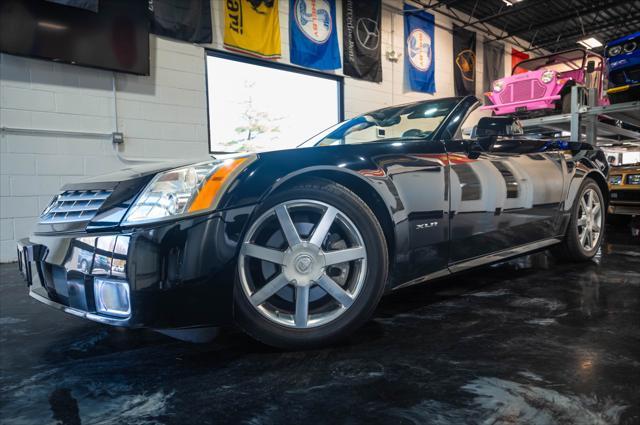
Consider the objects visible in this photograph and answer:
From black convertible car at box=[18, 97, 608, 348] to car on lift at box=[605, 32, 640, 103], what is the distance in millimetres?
3320

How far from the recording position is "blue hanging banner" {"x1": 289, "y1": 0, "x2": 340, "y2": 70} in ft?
21.3

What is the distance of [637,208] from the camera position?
15.1 feet

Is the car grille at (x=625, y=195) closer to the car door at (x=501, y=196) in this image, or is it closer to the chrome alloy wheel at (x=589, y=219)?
the chrome alloy wheel at (x=589, y=219)

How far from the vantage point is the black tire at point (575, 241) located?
9.46ft

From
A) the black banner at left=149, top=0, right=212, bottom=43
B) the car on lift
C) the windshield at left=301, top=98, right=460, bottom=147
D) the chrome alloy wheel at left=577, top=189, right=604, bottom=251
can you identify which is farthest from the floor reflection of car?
the black banner at left=149, top=0, right=212, bottom=43

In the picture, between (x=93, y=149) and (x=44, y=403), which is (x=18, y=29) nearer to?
(x=93, y=149)

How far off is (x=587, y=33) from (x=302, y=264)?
45.9 feet

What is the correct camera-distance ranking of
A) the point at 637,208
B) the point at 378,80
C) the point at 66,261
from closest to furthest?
the point at 66,261 → the point at 637,208 → the point at 378,80

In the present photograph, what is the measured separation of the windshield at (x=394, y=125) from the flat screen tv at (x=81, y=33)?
333cm

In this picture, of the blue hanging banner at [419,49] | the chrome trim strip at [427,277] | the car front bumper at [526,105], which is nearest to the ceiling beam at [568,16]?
the blue hanging banner at [419,49]

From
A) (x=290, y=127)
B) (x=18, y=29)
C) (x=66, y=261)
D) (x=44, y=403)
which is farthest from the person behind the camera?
(x=290, y=127)

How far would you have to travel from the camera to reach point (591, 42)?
1257 cm

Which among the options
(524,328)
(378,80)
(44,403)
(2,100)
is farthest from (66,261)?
(378,80)

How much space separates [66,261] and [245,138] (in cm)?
497
